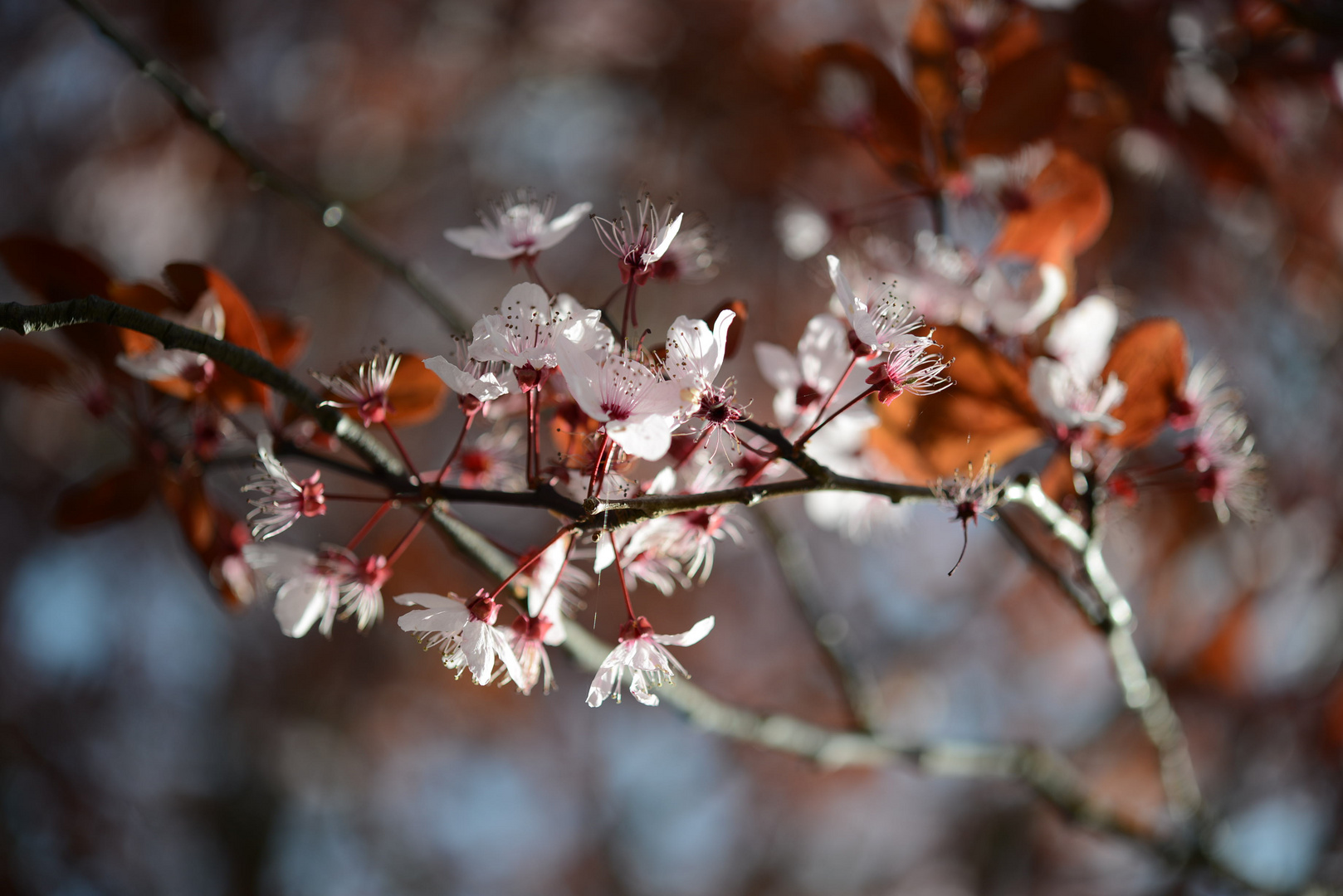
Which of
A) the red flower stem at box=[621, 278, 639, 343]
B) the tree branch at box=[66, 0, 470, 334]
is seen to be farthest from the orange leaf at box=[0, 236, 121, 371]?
the red flower stem at box=[621, 278, 639, 343]

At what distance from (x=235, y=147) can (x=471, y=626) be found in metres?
0.53

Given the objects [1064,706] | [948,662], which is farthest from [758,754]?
[1064,706]

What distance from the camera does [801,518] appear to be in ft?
8.85

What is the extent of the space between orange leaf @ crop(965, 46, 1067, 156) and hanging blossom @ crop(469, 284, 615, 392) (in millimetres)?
481

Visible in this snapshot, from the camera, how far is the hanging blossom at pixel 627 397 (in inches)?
17.4

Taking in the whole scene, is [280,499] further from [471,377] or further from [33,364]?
[33,364]

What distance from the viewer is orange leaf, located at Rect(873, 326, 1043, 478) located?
0.60 m

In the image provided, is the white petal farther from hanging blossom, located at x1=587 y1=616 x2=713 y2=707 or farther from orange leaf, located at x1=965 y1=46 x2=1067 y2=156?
orange leaf, located at x1=965 y1=46 x2=1067 y2=156

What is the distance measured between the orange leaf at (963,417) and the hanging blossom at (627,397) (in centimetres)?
22

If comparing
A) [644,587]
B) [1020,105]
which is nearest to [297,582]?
[1020,105]

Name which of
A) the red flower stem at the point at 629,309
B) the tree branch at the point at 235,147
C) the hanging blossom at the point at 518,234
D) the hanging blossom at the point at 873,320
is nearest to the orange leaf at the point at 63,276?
the tree branch at the point at 235,147

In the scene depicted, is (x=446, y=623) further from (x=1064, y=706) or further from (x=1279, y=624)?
(x=1064, y=706)

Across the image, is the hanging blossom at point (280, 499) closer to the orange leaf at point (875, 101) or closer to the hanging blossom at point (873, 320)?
the hanging blossom at point (873, 320)

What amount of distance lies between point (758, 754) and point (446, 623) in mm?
2666
